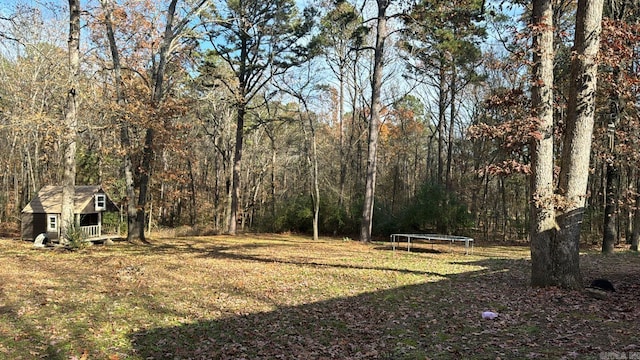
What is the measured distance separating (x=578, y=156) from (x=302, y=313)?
5844 millimetres

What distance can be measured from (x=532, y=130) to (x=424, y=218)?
1572cm

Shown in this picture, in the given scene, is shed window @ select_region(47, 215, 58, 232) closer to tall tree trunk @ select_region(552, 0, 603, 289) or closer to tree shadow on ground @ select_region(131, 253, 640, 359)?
tree shadow on ground @ select_region(131, 253, 640, 359)

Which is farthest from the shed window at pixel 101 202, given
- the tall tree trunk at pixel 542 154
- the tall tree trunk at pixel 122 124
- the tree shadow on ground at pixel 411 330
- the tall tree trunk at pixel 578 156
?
the tall tree trunk at pixel 578 156

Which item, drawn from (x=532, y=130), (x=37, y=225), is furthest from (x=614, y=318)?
(x=37, y=225)

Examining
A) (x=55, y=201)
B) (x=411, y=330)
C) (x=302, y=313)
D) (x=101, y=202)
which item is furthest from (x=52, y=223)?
(x=411, y=330)

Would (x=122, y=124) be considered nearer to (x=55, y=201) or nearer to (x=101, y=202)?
(x=101, y=202)

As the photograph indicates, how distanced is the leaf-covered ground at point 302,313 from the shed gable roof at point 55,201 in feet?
24.6

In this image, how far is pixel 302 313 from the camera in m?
6.75

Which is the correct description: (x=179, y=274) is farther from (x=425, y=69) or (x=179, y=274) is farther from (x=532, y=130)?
(x=425, y=69)

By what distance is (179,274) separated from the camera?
9859 millimetres

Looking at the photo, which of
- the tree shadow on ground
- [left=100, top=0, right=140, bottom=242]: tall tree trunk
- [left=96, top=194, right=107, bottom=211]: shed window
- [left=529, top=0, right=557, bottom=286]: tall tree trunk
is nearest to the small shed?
[left=96, top=194, right=107, bottom=211]: shed window

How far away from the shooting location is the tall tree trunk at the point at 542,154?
25.9ft

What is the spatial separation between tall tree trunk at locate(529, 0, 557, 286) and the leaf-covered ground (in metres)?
0.68

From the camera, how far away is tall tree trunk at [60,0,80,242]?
1324 cm
